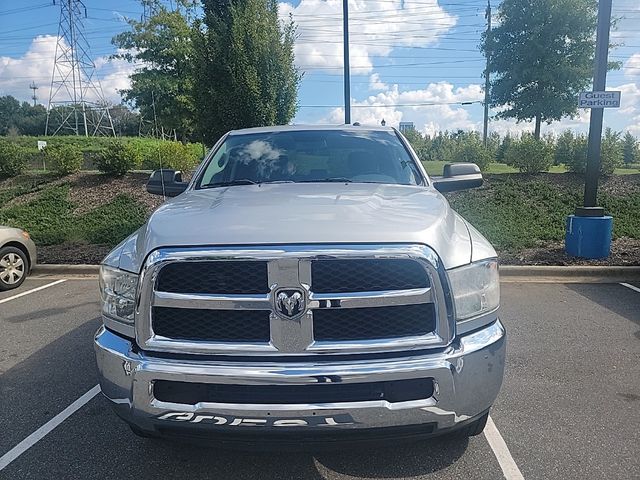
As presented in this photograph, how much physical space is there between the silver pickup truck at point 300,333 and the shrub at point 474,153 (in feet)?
46.1

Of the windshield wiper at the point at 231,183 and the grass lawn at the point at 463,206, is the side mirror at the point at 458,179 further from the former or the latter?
the grass lawn at the point at 463,206

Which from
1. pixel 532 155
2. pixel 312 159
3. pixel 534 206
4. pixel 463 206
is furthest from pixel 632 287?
pixel 532 155

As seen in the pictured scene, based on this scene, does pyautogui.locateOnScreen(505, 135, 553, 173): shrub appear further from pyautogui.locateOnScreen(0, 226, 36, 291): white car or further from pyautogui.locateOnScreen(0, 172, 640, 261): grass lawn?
pyautogui.locateOnScreen(0, 226, 36, 291): white car

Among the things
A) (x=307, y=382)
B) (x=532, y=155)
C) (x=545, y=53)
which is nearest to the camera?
(x=307, y=382)

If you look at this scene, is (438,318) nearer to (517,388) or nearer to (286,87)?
(517,388)

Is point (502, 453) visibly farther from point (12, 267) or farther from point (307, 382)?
point (12, 267)

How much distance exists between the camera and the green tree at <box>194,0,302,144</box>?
1075 centimetres

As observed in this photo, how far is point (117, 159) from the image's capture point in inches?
538

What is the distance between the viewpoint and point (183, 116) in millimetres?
24859

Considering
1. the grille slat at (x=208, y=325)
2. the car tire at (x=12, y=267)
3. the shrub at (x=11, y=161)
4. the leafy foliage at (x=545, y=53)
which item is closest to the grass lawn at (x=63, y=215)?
the shrub at (x=11, y=161)

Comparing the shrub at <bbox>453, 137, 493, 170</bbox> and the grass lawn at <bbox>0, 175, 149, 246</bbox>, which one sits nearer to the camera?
the grass lawn at <bbox>0, 175, 149, 246</bbox>

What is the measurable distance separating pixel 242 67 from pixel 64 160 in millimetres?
6749

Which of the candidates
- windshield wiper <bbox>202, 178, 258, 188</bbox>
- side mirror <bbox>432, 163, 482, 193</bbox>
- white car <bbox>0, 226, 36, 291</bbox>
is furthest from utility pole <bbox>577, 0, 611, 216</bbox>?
white car <bbox>0, 226, 36, 291</bbox>

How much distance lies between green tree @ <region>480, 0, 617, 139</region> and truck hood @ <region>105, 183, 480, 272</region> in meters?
21.7
